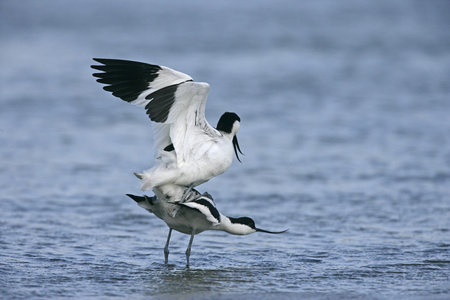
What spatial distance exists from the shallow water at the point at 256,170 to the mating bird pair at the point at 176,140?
556 mm

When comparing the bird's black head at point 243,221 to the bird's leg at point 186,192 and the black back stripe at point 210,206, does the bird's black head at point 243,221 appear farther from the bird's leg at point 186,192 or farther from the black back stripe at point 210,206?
the bird's leg at point 186,192

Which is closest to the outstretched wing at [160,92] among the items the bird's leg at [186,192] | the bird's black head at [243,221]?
the bird's leg at [186,192]

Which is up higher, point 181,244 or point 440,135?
point 440,135

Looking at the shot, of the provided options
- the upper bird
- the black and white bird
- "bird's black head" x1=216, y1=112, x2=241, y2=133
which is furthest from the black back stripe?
"bird's black head" x1=216, y1=112, x2=241, y2=133

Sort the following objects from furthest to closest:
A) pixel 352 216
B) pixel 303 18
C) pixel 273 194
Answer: pixel 303 18
pixel 273 194
pixel 352 216

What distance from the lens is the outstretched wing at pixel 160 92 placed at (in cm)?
683

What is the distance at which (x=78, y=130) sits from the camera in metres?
13.6

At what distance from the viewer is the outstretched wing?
6.83 metres

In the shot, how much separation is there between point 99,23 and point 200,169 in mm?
24231

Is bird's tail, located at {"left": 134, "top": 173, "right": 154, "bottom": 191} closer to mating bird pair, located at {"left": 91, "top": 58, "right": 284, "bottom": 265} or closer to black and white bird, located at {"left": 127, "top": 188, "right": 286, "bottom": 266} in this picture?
mating bird pair, located at {"left": 91, "top": 58, "right": 284, "bottom": 265}

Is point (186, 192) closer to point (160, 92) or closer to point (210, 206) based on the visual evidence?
point (210, 206)

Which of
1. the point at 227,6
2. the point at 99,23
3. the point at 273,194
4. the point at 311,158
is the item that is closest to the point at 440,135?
the point at 311,158

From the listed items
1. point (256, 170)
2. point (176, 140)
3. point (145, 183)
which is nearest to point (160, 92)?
point (176, 140)

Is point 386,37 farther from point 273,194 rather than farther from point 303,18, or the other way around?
point 273,194
